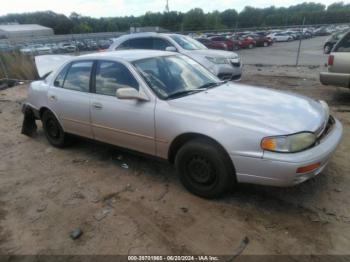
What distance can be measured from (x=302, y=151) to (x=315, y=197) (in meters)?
0.79

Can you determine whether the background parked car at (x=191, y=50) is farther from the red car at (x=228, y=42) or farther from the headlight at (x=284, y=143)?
the red car at (x=228, y=42)

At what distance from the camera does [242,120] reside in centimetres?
320

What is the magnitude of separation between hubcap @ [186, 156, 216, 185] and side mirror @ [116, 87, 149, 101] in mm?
942

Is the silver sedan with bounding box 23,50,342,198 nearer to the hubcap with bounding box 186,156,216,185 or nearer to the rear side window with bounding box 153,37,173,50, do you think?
the hubcap with bounding box 186,156,216,185

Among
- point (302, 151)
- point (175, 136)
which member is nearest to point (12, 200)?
point (175, 136)

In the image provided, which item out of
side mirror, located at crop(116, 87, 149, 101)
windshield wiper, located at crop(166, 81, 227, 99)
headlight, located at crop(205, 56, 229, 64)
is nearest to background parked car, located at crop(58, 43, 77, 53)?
headlight, located at crop(205, 56, 229, 64)

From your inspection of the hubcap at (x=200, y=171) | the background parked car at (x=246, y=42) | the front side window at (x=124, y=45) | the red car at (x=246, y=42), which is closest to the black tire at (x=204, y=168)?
the hubcap at (x=200, y=171)

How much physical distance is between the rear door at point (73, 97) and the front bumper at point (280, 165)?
2.40 metres

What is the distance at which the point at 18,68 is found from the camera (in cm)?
1300

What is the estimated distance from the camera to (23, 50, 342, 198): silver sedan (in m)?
3.06

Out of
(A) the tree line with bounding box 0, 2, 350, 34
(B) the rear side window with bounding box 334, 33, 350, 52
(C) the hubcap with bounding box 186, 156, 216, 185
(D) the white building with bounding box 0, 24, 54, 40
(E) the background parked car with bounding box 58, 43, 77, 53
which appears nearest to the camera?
(C) the hubcap with bounding box 186, 156, 216, 185

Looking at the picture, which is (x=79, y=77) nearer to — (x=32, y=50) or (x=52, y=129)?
(x=52, y=129)

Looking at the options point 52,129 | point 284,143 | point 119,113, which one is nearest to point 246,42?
point 52,129

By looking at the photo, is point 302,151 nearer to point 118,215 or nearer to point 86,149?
point 118,215
